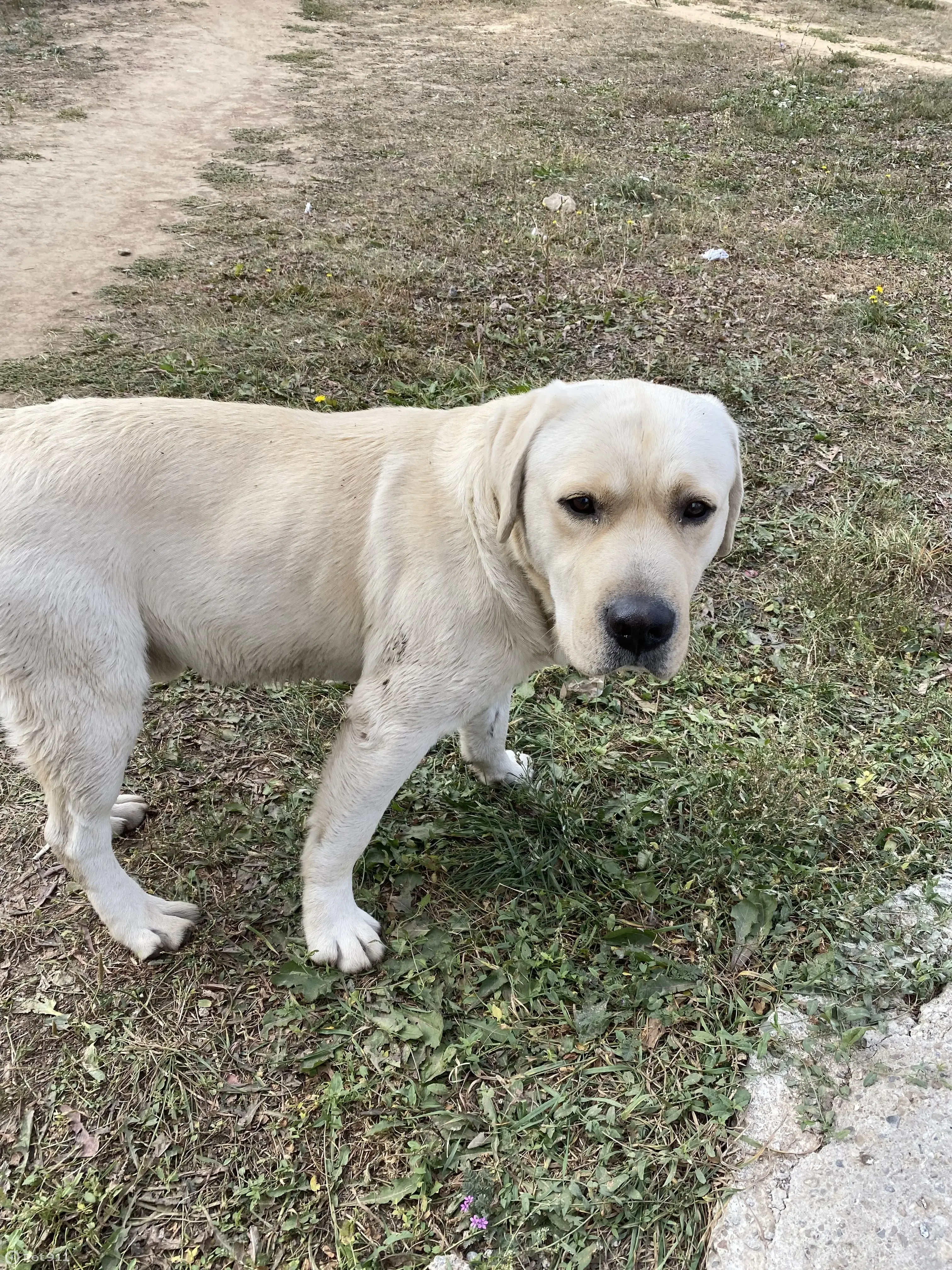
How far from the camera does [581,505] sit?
8.16ft

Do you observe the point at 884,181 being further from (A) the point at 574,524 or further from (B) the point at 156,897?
(B) the point at 156,897

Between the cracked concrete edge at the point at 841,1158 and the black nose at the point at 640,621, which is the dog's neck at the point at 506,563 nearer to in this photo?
the black nose at the point at 640,621

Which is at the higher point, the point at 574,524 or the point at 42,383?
the point at 574,524

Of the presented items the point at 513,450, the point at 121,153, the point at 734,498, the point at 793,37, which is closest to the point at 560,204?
the point at 121,153

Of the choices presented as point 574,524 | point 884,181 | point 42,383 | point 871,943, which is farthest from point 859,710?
point 884,181

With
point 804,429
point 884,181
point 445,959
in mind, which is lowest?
point 445,959

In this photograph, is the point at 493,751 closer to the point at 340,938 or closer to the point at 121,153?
the point at 340,938

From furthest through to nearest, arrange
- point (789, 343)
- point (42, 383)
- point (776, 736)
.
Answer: point (789, 343)
point (42, 383)
point (776, 736)

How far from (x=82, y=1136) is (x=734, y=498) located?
9.50 ft

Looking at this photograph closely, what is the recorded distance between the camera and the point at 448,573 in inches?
106

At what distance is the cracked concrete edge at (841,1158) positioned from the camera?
2172 millimetres

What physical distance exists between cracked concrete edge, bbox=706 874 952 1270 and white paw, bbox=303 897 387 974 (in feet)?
4.29

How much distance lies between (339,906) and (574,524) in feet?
5.23

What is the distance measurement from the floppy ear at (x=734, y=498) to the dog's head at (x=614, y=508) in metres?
0.13
